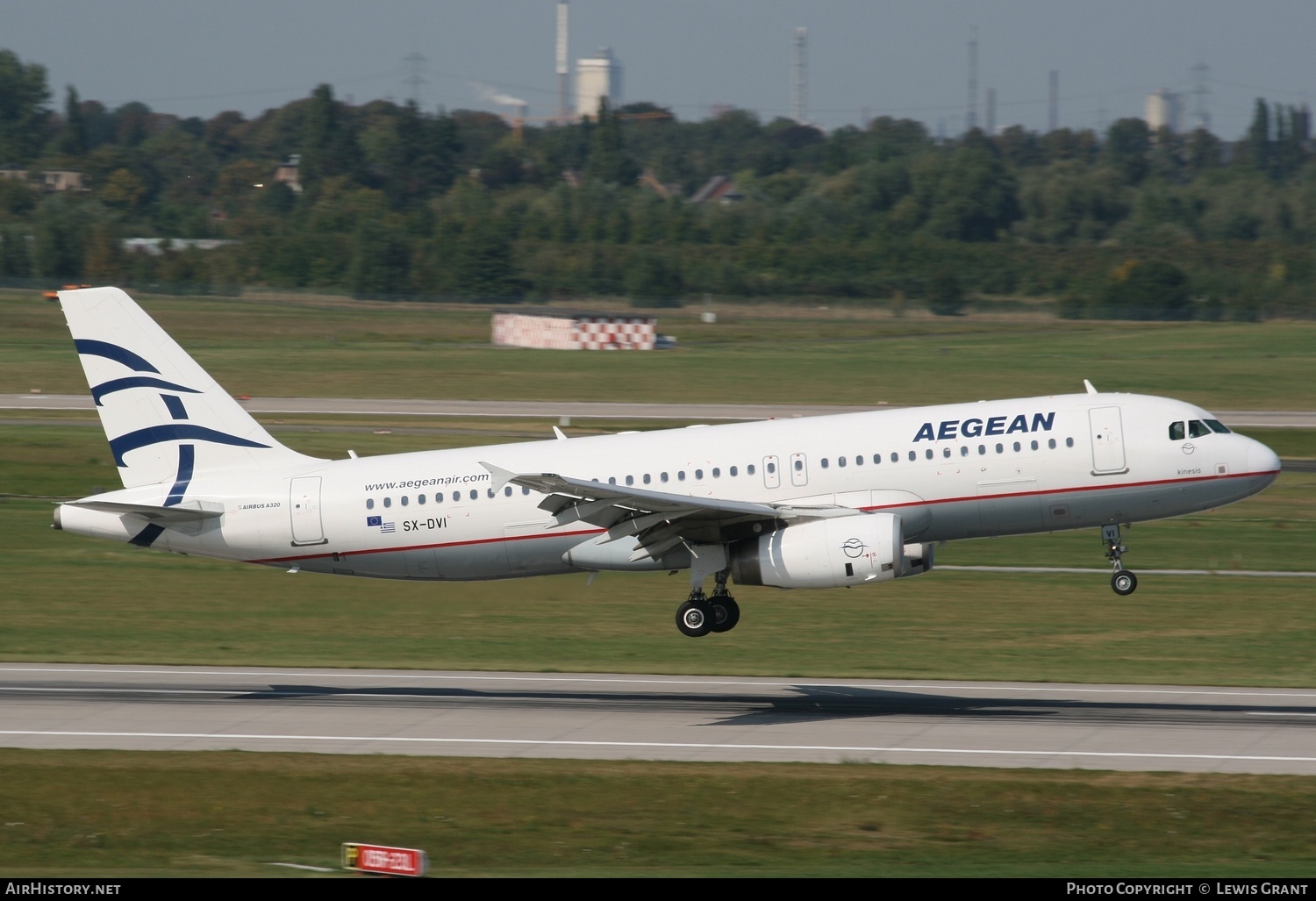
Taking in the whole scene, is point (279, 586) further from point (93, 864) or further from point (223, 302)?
point (223, 302)

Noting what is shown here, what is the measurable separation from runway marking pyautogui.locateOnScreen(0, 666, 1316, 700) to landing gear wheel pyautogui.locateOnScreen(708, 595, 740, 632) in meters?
3.11

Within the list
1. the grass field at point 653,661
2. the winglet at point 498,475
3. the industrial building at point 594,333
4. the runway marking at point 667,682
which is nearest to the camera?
the grass field at point 653,661

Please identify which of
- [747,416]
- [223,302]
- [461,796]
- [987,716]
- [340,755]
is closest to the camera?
[461,796]

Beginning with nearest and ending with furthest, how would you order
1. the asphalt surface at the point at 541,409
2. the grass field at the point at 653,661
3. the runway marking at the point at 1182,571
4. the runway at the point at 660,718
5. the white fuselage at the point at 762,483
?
1. the grass field at the point at 653,661
2. the runway at the point at 660,718
3. the white fuselage at the point at 762,483
4. the runway marking at the point at 1182,571
5. the asphalt surface at the point at 541,409

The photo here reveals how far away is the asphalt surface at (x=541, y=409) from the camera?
88.7m

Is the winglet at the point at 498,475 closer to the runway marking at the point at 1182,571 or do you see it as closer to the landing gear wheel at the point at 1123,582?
the landing gear wheel at the point at 1123,582

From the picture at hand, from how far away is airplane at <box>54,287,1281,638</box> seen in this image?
121 ft

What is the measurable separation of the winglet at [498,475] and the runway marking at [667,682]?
627cm

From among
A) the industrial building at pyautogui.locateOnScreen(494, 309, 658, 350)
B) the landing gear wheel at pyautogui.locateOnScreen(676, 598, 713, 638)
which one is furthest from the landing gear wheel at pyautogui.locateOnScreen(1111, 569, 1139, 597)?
the industrial building at pyautogui.locateOnScreen(494, 309, 658, 350)

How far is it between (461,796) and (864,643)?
61.9ft

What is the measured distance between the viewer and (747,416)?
8850 cm

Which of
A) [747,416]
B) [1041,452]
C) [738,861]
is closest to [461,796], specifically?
[738,861]

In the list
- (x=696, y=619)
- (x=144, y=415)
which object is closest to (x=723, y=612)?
(x=696, y=619)

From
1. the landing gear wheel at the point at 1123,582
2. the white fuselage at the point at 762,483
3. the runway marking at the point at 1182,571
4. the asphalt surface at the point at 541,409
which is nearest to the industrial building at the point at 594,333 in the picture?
the asphalt surface at the point at 541,409
